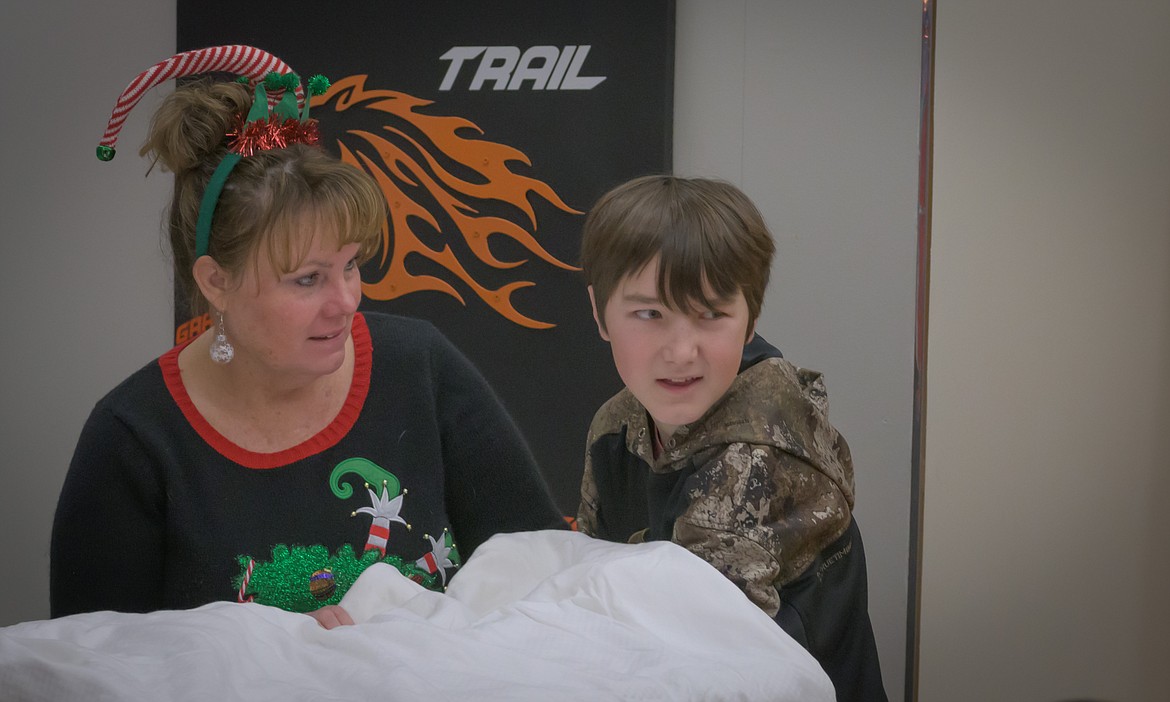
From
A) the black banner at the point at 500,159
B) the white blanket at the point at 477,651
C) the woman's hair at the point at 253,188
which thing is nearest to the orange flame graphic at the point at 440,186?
the black banner at the point at 500,159

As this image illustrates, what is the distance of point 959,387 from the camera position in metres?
1.13

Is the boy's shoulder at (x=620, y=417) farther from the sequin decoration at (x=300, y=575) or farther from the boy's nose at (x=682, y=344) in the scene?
the sequin decoration at (x=300, y=575)

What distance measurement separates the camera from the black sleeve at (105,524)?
3.76 feet

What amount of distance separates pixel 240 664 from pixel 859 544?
58 centimetres

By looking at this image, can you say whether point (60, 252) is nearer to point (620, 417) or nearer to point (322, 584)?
point (322, 584)

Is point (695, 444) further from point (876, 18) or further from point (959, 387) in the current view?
point (876, 18)

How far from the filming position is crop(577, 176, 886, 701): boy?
907mm

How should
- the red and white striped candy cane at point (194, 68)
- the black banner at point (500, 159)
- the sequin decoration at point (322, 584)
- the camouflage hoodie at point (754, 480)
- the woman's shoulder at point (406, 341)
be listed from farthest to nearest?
the black banner at point (500, 159) → the woman's shoulder at point (406, 341) → the sequin decoration at point (322, 584) → the red and white striped candy cane at point (194, 68) → the camouflage hoodie at point (754, 480)

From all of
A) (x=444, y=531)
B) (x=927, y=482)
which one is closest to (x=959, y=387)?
(x=927, y=482)

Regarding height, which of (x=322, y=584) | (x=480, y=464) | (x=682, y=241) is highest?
(x=682, y=241)

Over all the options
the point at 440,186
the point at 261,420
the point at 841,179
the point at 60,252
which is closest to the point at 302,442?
the point at 261,420

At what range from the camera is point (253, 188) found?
1.08 m

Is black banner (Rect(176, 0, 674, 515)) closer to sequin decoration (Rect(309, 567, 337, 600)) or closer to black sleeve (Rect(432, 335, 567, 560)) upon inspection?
black sleeve (Rect(432, 335, 567, 560))

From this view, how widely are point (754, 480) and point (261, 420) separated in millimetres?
546
